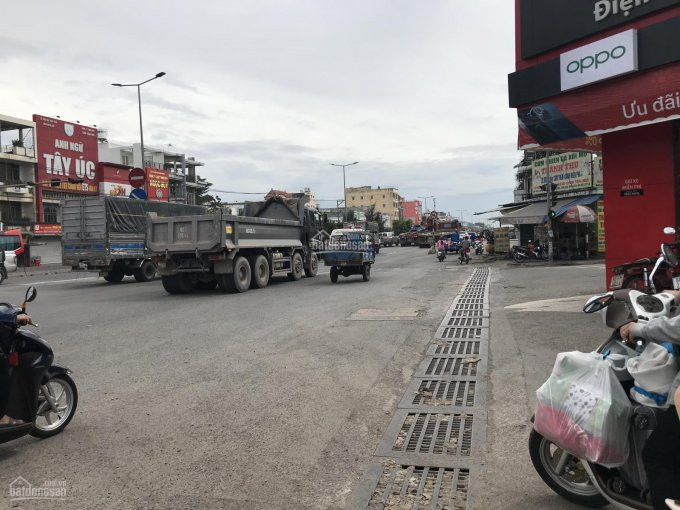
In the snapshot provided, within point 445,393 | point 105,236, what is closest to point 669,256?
point 445,393

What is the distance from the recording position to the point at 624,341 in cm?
307

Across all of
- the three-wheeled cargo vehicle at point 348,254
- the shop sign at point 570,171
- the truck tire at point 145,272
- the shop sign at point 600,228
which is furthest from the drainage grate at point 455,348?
the shop sign at point 570,171

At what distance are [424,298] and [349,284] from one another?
14.1ft

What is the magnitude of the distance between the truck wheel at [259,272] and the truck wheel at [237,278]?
1.64 ft

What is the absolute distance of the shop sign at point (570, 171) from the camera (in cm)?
3072

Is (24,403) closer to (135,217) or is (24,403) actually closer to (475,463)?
(475,463)

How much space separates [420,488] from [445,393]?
2.16 meters

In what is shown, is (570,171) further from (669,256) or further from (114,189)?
(114,189)

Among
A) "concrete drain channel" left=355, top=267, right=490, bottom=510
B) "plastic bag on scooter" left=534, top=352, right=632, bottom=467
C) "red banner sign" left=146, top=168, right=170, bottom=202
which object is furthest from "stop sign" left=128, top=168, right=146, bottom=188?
"red banner sign" left=146, top=168, right=170, bottom=202

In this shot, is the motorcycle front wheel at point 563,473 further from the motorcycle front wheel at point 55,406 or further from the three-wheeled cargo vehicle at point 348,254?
the three-wheeled cargo vehicle at point 348,254

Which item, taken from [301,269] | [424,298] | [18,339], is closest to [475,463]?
[18,339]

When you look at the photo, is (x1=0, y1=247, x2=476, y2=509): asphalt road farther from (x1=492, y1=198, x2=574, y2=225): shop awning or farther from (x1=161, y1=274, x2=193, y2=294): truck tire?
(x1=492, y1=198, x2=574, y2=225): shop awning

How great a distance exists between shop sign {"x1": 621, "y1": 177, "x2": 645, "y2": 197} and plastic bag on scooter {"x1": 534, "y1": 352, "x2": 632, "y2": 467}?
8.16 meters

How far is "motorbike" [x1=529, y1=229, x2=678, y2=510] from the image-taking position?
2793 millimetres
